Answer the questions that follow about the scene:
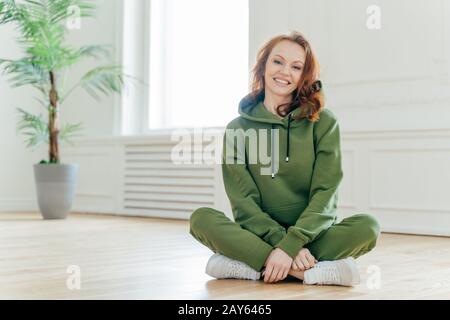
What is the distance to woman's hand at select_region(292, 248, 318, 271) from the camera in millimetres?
1645

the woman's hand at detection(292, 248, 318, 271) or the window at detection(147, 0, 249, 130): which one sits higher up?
the window at detection(147, 0, 249, 130)

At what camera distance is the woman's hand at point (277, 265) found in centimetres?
163

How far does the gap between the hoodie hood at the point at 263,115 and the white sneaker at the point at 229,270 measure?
28cm

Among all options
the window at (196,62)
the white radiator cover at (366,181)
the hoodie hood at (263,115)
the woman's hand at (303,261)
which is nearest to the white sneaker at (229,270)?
the woman's hand at (303,261)

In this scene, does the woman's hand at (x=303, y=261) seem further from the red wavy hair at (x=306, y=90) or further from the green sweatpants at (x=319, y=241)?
the red wavy hair at (x=306, y=90)

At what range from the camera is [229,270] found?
1.72 m

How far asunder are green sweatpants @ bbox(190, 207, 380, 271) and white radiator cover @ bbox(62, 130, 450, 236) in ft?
5.62

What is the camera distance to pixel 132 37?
4844 mm

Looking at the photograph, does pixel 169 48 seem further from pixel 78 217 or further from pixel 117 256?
pixel 117 256

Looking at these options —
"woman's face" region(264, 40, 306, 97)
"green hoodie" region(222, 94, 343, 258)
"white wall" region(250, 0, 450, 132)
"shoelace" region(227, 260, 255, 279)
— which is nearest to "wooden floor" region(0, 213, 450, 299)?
"shoelace" region(227, 260, 255, 279)

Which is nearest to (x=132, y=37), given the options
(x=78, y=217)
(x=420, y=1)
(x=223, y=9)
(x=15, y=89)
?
(x=223, y=9)

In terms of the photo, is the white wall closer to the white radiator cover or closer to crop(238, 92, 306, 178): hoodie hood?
the white radiator cover

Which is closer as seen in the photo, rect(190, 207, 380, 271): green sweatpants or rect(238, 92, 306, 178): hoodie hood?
rect(190, 207, 380, 271): green sweatpants
